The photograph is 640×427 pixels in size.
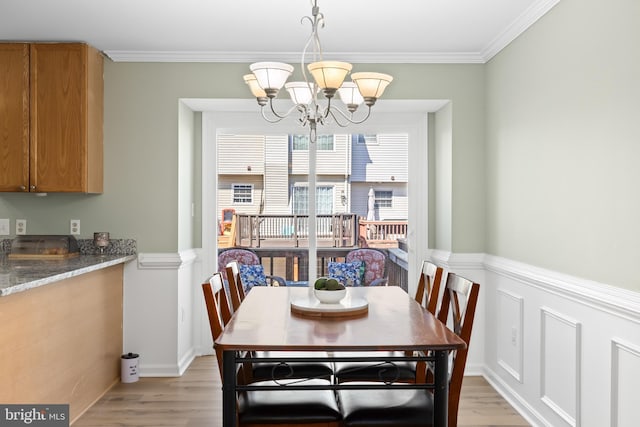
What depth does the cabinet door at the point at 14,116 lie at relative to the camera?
370 cm

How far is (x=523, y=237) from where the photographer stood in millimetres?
3324

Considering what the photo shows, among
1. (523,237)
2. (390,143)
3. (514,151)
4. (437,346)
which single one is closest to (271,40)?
(390,143)

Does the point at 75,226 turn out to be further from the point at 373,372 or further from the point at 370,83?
the point at 370,83

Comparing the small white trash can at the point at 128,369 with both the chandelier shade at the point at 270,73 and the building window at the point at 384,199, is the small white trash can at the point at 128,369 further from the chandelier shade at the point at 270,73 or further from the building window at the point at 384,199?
the chandelier shade at the point at 270,73

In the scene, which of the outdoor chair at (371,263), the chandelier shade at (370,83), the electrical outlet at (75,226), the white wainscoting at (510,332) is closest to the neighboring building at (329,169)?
the outdoor chair at (371,263)

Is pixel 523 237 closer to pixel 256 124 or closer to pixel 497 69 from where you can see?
pixel 497 69

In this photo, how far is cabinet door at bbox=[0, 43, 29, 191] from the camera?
146 inches

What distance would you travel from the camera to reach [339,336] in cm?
214

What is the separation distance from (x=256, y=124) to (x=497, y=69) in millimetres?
1947

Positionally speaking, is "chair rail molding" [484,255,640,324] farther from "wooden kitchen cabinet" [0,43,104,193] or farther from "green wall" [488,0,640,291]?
"wooden kitchen cabinet" [0,43,104,193]

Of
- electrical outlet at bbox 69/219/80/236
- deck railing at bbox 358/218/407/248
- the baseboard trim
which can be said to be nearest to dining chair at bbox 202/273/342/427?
the baseboard trim

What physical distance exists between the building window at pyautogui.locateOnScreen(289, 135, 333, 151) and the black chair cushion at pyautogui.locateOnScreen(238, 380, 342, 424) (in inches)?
104

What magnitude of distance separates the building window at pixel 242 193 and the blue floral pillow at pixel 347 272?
894mm

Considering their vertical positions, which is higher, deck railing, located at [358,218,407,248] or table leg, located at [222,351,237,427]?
deck railing, located at [358,218,407,248]
